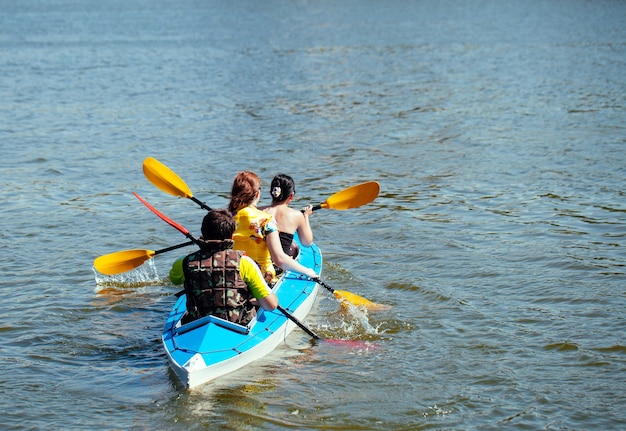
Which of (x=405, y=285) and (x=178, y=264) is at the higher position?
(x=178, y=264)

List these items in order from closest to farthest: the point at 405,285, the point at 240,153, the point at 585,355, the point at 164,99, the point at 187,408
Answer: the point at 187,408 → the point at 585,355 → the point at 405,285 → the point at 240,153 → the point at 164,99

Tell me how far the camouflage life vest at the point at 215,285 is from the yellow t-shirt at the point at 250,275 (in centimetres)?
5

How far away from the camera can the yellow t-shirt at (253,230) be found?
7.65 meters

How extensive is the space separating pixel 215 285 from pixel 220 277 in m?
0.09

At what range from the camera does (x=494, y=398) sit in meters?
6.90

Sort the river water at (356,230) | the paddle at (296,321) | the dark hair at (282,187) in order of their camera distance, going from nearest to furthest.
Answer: the river water at (356,230) < the paddle at (296,321) < the dark hair at (282,187)

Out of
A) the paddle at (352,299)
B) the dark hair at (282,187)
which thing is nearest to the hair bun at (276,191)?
the dark hair at (282,187)

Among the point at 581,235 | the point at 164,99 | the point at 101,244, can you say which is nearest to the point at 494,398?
the point at 581,235

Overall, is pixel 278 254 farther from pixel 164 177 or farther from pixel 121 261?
pixel 164 177

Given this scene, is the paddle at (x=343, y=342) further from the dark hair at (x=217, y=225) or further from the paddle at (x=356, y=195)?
the paddle at (x=356, y=195)

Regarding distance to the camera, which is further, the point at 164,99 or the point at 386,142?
the point at 164,99

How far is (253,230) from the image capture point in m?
7.66

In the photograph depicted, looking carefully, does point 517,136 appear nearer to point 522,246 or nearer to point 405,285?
point 522,246

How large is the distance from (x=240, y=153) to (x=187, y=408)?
33.7ft
